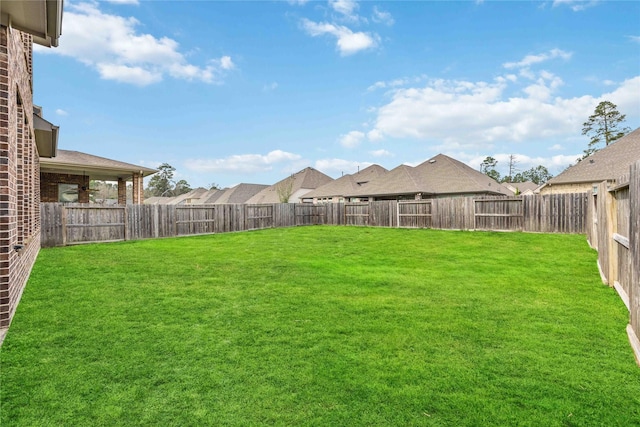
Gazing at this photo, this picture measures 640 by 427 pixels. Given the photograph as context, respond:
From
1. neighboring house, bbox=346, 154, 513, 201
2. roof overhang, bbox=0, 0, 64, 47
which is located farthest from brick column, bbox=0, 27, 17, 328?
neighboring house, bbox=346, 154, 513, 201

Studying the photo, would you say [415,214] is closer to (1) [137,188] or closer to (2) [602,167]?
(2) [602,167]

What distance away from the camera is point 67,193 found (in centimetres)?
1759

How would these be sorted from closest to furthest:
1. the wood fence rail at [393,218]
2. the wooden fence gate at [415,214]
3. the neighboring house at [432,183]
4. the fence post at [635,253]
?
the fence post at [635,253]
the wood fence rail at [393,218]
the wooden fence gate at [415,214]
the neighboring house at [432,183]

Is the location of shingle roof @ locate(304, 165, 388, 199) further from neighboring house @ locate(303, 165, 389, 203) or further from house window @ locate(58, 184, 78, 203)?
house window @ locate(58, 184, 78, 203)

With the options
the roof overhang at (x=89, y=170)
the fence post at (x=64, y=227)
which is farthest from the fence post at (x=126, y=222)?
the roof overhang at (x=89, y=170)

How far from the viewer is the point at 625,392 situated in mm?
2514

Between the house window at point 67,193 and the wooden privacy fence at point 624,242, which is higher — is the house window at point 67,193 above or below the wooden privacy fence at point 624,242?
above

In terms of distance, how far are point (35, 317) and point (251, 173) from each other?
52551 mm

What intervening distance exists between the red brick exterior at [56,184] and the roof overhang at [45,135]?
21.6 feet

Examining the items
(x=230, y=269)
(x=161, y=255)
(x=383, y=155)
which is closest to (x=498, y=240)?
(x=230, y=269)

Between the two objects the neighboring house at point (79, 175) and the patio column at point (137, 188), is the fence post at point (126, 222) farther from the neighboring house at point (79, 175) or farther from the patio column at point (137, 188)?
the patio column at point (137, 188)

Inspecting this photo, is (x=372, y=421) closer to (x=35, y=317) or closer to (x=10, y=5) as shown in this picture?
(x=35, y=317)

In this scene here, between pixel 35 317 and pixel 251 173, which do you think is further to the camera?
pixel 251 173

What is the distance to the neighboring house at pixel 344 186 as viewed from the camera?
110 feet
